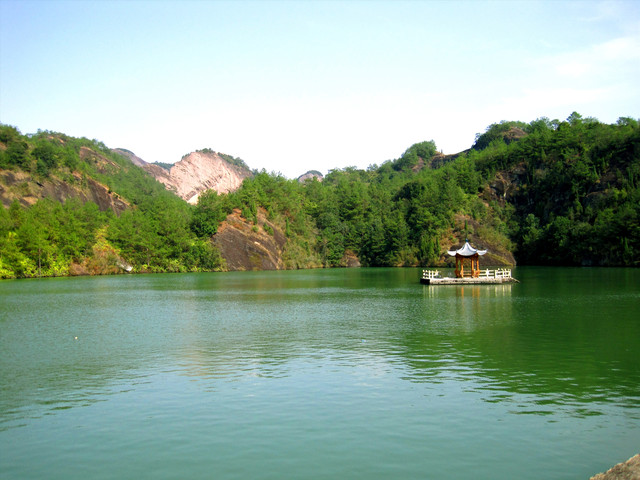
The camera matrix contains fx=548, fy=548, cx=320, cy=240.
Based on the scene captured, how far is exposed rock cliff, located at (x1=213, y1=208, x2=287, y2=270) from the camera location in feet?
346

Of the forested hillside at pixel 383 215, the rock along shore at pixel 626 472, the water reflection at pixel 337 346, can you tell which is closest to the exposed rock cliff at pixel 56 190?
the forested hillside at pixel 383 215

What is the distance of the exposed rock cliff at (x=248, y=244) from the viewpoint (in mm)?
105438

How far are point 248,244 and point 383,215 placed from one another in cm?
3646

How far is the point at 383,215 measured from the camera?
423ft

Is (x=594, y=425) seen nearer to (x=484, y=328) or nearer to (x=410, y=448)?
(x=410, y=448)

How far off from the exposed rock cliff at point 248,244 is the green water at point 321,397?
7441 centimetres

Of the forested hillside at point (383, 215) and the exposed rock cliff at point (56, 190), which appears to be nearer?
the forested hillside at point (383, 215)

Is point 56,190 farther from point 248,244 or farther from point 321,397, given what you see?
point 321,397

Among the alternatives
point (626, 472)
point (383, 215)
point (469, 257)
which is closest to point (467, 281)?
point (469, 257)

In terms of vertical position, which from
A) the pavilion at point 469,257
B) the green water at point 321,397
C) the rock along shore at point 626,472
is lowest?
the green water at point 321,397

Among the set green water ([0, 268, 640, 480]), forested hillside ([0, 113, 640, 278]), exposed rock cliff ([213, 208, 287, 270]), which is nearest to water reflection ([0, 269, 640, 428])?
green water ([0, 268, 640, 480])

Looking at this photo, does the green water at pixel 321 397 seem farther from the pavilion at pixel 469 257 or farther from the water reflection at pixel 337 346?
the pavilion at pixel 469 257

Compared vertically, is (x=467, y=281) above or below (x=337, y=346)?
above

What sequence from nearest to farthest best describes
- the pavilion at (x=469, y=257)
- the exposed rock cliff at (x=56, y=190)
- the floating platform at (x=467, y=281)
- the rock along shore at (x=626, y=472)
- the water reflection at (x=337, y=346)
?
the rock along shore at (x=626, y=472), the water reflection at (x=337, y=346), the floating platform at (x=467, y=281), the pavilion at (x=469, y=257), the exposed rock cliff at (x=56, y=190)
